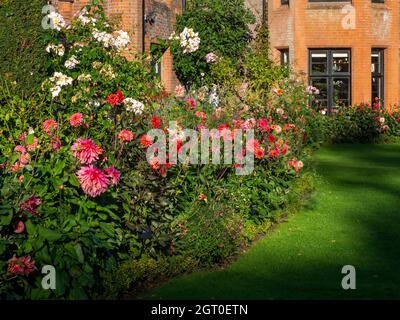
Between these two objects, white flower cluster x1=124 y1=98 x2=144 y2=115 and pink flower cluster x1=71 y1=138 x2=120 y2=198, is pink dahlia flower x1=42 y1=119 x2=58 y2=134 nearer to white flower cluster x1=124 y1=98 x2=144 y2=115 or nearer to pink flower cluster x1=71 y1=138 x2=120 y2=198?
pink flower cluster x1=71 y1=138 x2=120 y2=198

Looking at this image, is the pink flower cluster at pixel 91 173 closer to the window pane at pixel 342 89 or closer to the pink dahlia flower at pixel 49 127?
the pink dahlia flower at pixel 49 127

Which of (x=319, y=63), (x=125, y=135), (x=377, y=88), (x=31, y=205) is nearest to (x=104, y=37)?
(x=125, y=135)

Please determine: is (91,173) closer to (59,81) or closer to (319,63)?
(59,81)

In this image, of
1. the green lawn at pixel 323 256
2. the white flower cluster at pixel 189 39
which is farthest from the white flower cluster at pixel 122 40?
the green lawn at pixel 323 256

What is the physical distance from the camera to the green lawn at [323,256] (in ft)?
21.9

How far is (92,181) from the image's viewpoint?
6.18 metres

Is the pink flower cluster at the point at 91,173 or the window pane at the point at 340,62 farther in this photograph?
the window pane at the point at 340,62

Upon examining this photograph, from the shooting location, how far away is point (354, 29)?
941 inches

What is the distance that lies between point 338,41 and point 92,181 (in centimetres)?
1875

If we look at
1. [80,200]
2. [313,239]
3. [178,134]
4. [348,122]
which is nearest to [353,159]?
[348,122]

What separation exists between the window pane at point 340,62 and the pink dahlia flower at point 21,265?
19716mm

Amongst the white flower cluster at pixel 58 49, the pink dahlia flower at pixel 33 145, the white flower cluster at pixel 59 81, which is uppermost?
the white flower cluster at pixel 58 49

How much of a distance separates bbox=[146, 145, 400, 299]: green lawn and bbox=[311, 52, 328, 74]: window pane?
12.1 m

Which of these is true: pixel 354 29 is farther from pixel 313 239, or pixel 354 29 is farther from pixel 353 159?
pixel 313 239
